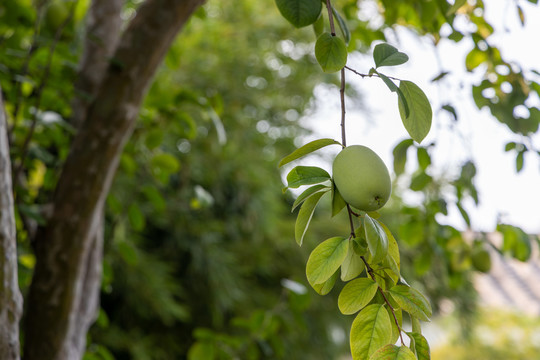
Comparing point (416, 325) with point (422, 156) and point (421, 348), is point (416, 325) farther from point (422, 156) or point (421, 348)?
point (422, 156)

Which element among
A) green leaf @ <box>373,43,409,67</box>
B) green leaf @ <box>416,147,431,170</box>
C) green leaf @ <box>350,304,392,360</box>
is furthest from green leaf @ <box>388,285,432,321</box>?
green leaf @ <box>416,147,431,170</box>

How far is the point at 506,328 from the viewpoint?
125 inches

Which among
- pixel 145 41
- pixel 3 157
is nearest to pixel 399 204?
pixel 145 41

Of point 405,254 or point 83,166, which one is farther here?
point 405,254

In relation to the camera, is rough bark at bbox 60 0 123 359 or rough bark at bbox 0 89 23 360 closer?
rough bark at bbox 0 89 23 360

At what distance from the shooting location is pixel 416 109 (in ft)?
0.93

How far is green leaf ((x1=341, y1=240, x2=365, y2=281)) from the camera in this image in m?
0.28

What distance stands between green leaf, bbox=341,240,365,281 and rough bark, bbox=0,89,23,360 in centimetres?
27

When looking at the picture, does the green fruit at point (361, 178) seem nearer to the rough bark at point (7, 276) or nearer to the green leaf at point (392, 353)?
the green leaf at point (392, 353)

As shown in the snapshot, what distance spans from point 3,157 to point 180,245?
1.12 metres

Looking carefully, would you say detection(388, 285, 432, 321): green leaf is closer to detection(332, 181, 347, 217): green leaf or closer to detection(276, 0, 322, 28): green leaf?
detection(332, 181, 347, 217): green leaf

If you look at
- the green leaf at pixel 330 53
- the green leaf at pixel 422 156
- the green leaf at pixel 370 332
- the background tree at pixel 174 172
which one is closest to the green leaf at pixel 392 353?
the green leaf at pixel 370 332

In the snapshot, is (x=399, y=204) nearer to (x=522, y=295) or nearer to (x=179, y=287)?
(x=179, y=287)

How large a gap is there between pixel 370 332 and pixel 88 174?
16.9 inches
